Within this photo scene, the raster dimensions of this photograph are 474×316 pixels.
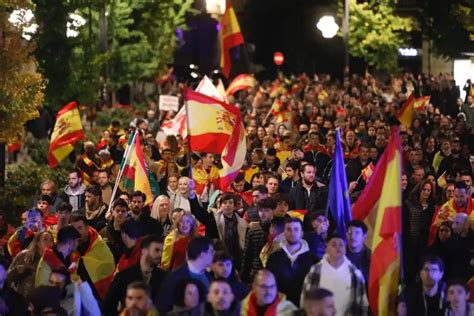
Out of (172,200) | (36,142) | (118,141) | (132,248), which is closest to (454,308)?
(132,248)

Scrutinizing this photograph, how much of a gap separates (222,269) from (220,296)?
1145mm

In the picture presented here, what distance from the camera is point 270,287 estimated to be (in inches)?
395

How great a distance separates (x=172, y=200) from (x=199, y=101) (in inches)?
99.1

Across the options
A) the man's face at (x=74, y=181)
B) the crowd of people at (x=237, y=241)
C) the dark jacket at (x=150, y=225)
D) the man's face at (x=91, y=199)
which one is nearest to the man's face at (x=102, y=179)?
the crowd of people at (x=237, y=241)

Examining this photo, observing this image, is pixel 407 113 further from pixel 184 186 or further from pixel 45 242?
pixel 45 242

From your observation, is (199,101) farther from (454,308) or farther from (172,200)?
(454,308)

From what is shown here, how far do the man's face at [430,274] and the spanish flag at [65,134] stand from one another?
1231 centimetres

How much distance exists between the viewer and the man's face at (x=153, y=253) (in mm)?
11375

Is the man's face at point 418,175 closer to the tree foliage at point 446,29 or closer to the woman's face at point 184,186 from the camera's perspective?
the woman's face at point 184,186

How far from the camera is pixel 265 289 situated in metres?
10.0

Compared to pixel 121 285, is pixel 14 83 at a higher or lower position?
higher

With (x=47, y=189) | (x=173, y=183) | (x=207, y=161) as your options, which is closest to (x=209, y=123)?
(x=207, y=161)

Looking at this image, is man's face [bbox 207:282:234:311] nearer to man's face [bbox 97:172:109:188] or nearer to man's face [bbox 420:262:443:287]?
man's face [bbox 420:262:443:287]

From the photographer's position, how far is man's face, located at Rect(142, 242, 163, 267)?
11375 millimetres
